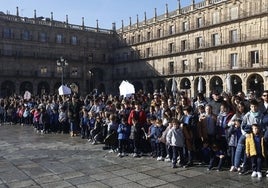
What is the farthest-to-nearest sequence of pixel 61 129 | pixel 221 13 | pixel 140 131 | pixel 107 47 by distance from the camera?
pixel 107 47 < pixel 221 13 < pixel 61 129 < pixel 140 131

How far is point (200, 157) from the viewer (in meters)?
8.51

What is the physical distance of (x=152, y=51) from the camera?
47438mm

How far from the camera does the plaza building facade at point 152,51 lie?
35.3m

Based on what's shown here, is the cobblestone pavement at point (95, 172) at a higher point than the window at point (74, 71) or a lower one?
lower

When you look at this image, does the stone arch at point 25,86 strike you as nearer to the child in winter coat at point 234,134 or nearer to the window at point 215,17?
the window at point 215,17

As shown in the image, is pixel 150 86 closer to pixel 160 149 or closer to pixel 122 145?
pixel 122 145

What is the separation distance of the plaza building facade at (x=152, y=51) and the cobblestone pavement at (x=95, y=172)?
73.0 ft

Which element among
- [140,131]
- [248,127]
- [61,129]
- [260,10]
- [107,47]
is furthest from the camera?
[107,47]

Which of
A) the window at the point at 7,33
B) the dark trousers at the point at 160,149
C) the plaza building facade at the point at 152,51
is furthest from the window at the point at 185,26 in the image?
the dark trousers at the point at 160,149

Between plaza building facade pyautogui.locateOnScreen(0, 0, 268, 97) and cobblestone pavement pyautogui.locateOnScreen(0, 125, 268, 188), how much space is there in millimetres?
22242

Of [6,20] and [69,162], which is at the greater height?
[6,20]

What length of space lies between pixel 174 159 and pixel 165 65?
123 ft

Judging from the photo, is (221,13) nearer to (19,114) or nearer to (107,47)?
(107,47)

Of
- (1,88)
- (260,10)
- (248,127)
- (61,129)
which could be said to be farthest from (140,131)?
(1,88)
